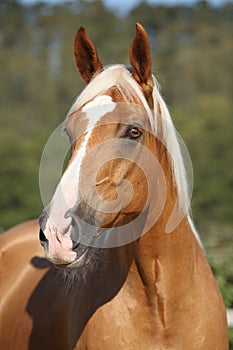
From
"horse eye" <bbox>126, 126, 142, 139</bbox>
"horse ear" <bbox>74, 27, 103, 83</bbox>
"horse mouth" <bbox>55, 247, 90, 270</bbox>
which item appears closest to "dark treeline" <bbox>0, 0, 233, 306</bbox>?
"horse ear" <bbox>74, 27, 103, 83</bbox>

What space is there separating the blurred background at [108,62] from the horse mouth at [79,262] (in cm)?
2223

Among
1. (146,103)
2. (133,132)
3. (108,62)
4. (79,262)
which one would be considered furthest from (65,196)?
(108,62)

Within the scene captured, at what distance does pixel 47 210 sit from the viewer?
123 inches

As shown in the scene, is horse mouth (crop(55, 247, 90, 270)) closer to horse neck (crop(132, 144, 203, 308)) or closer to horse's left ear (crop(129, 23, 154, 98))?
horse neck (crop(132, 144, 203, 308))

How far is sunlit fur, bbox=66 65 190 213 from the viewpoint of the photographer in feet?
11.3

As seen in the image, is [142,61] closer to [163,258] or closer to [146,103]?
[146,103]

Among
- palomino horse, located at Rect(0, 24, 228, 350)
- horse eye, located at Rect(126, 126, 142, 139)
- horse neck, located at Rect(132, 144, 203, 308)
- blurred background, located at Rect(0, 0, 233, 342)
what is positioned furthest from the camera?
blurred background, located at Rect(0, 0, 233, 342)

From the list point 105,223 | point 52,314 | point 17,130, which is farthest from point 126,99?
point 17,130

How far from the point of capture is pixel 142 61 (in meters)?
3.50

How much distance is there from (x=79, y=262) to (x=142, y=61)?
1.04 meters

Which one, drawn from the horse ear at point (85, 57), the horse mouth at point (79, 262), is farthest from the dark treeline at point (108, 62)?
the horse mouth at point (79, 262)

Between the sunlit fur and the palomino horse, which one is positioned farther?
the sunlit fur

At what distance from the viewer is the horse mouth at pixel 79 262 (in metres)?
3.15

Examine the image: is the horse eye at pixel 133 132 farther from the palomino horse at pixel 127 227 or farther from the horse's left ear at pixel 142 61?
the horse's left ear at pixel 142 61
